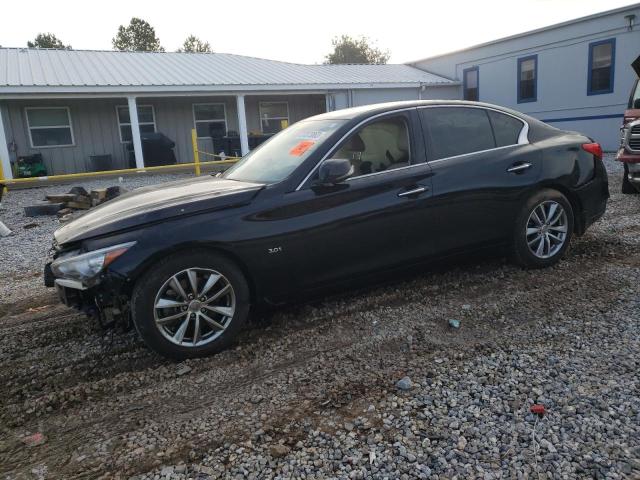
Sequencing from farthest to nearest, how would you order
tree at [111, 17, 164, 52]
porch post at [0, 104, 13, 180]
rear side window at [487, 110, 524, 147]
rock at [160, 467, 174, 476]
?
tree at [111, 17, 164, 52]
porch post at [0, 104, 13, 180]
rear side window at [487, 110, 524, 147]
rock at [160, 467, 174, 476]

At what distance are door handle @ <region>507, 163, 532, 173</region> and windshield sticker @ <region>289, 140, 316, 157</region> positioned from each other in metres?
1.87

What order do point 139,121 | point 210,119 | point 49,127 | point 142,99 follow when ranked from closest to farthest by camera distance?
point 49,127 → point 142,99 → point 139,121 → point 210,119

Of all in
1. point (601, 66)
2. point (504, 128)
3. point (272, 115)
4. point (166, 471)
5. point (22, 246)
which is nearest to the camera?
point (166, 471)

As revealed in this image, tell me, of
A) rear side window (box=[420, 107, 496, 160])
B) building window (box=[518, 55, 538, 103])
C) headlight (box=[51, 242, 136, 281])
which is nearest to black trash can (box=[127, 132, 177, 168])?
building window (box=[518, 55, 538, 103])

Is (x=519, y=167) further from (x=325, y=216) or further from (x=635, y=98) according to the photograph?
(x=635, y=98)

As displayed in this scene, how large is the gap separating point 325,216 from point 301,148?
0.70 meters

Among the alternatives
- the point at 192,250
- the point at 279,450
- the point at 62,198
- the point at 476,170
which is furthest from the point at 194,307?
the point at 62,198

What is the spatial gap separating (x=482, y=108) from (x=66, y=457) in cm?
425

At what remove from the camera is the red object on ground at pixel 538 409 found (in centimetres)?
266

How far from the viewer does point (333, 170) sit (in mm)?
3691

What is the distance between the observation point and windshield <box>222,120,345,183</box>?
A: 3.98 metres

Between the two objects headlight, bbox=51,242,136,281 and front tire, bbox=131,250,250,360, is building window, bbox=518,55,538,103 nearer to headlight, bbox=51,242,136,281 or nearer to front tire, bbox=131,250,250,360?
front tire, bbox=131,250,250,360

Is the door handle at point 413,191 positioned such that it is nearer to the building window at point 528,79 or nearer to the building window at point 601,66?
the building window at point 601,66

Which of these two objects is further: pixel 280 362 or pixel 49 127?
pixel 49 127
